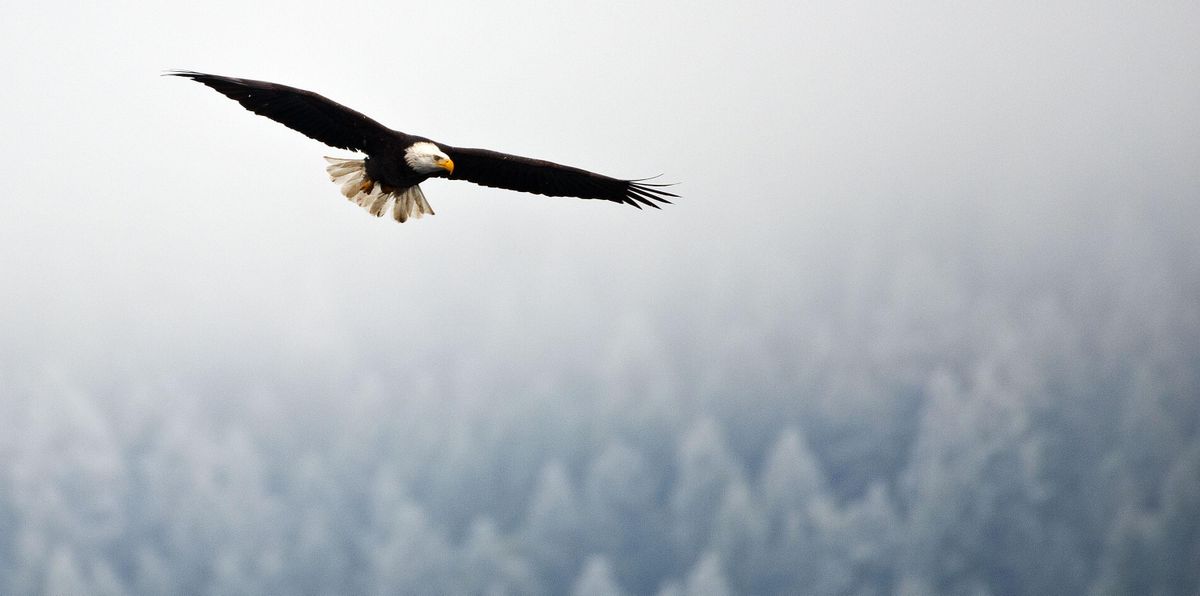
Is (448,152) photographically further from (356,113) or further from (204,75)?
(204,75)

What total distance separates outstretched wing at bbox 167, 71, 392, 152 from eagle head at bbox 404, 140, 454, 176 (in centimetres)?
30

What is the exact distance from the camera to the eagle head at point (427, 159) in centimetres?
1257

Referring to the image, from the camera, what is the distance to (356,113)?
12281 mm

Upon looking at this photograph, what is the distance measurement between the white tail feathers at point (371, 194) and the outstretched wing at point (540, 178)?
487 mm

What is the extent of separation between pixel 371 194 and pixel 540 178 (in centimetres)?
164

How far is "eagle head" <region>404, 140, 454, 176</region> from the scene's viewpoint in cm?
1257

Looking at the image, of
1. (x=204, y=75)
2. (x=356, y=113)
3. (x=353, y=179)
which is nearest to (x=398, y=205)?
(x=353, y=179)

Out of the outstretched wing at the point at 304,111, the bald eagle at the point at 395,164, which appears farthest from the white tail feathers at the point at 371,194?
the outstretched wing at the point at 304,111

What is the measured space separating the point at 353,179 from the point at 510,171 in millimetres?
1556

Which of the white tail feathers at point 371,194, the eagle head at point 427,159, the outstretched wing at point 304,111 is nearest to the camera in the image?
the outstretched wing at point 304,111

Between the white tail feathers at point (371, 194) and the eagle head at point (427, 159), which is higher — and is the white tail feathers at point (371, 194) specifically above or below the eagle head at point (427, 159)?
above

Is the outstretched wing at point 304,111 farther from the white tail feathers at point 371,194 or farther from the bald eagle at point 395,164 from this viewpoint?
the white tail feathers at point 371,194

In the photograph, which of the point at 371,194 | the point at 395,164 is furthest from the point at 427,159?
the point at 371,194

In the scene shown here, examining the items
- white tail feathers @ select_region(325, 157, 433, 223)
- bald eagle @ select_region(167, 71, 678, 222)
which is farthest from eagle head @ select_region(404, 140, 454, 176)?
white tail feathers @ select_region(325, 157, 433, 223)
